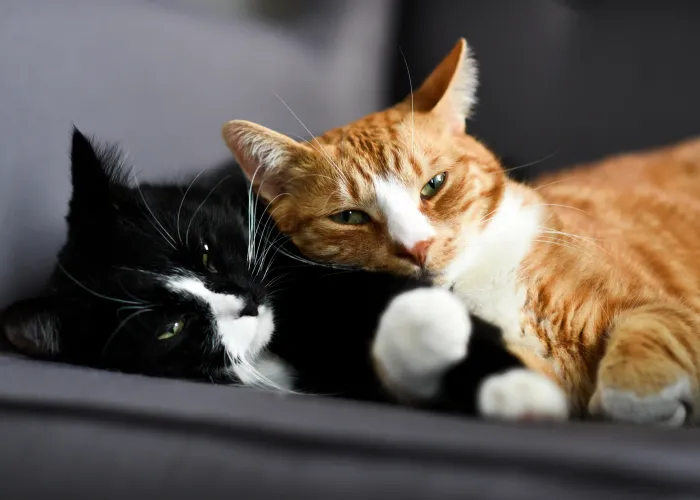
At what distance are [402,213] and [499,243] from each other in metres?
0.26

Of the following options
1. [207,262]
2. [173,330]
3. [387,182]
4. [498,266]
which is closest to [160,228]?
[207,262]

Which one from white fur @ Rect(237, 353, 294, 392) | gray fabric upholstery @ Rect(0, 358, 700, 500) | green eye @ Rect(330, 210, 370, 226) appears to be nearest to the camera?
gray fabric upholstery @ Rect(0, 358, 700, 500)

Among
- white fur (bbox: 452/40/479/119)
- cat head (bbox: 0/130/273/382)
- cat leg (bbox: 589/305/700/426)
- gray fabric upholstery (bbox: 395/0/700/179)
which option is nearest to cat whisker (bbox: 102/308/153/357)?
cat head (bbox: 0/130/273/382)

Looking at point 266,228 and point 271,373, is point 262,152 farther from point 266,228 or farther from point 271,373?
point 271,373

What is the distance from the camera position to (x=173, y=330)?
109cm

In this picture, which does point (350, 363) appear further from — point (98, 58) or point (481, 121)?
point (481, 121)

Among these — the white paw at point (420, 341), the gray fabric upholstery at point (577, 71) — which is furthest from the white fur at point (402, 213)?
the gray fabric upholstery at point (577, 71)

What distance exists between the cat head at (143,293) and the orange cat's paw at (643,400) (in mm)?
632

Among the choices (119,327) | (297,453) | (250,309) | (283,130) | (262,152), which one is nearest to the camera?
(297,453)

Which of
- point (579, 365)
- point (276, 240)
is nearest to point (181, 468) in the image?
point (276, 240)

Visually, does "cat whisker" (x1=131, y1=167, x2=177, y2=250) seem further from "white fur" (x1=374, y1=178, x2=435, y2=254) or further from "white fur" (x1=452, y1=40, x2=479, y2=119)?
"white fur" (x1=452, y1=40, x2=479, y2=119)

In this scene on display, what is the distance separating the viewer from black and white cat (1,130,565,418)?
3.04 feet

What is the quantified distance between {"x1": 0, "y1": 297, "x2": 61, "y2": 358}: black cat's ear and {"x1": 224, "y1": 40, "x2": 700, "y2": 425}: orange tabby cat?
0.53 meters

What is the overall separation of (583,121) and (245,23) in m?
1.30
